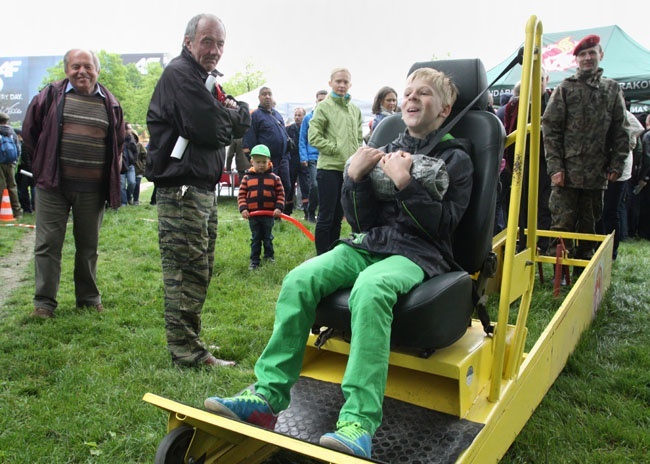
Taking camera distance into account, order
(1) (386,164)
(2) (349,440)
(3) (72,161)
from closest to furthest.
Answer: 1. (2) (349,440)
2. (1) (386,164)
3. (3) (72,161)

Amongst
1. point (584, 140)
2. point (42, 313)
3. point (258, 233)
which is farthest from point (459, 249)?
point (258, 233)

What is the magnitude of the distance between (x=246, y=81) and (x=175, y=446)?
53166 millimetres

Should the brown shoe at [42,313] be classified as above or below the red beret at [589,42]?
below

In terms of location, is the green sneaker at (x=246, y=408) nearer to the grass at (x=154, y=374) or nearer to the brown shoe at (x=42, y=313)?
the grass at (x=154, y=374)

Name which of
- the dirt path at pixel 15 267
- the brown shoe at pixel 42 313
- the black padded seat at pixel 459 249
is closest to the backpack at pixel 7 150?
the dirt path at pixel 15 267

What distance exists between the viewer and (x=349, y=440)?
192cm

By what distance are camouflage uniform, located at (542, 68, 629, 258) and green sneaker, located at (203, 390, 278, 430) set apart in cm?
413

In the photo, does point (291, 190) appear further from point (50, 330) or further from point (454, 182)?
point (454, 182)

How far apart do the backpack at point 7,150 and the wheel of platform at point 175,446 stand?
8.93 metres

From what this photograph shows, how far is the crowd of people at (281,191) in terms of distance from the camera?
7.54 ft

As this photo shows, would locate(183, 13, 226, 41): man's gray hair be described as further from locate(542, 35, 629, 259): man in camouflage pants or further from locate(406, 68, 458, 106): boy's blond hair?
locate(542, 35, 629, 259): man in camouflage pants

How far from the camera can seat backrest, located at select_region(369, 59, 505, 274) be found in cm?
273

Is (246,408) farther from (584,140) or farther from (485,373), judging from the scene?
(584,140)

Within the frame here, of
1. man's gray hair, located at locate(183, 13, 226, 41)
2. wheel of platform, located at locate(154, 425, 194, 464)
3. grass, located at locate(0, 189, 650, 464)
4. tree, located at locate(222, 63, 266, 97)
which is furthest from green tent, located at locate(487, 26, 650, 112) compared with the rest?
tree, located at locate(222, 63, 266, 97)
